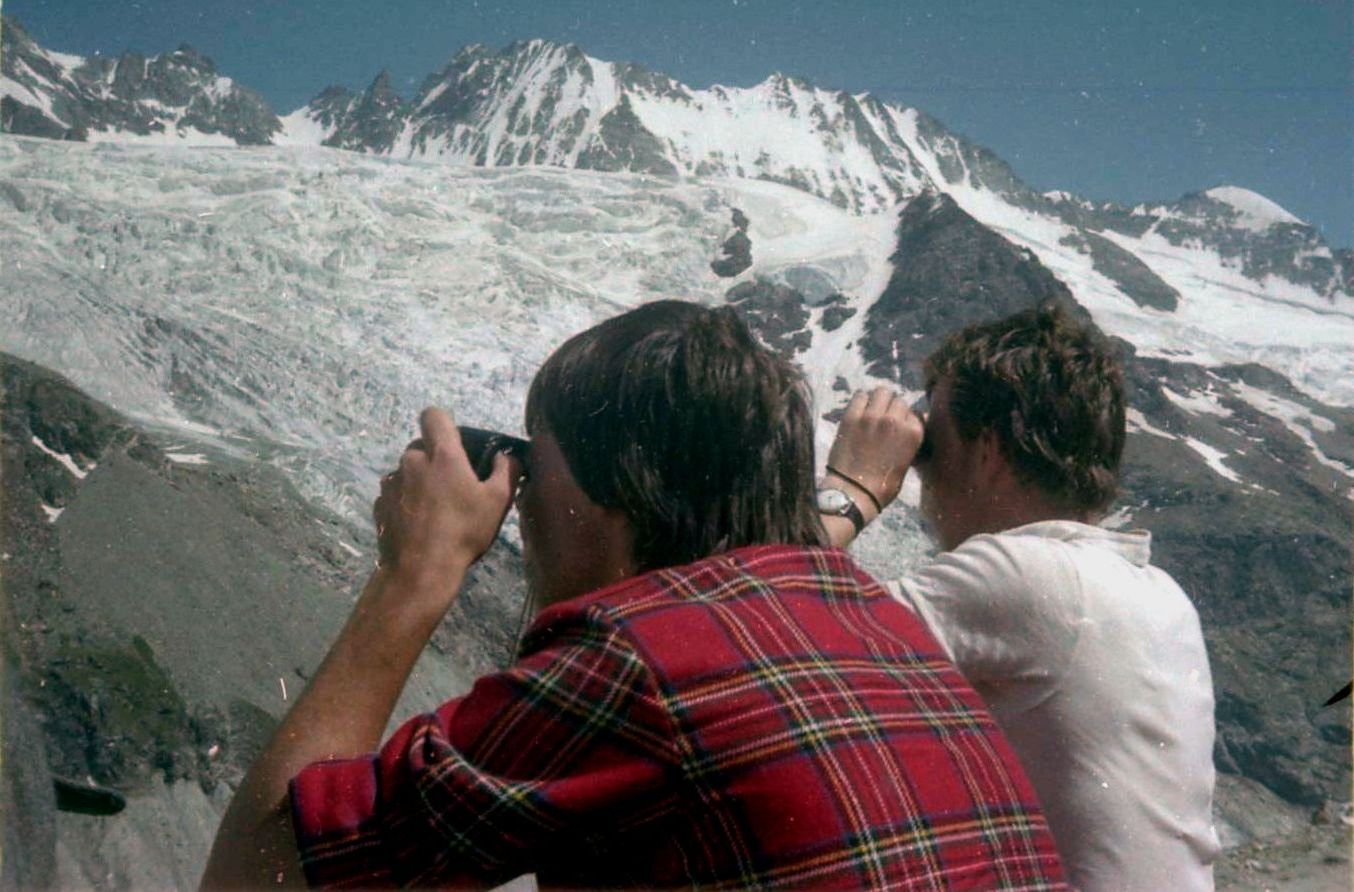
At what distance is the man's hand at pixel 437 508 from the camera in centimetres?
83

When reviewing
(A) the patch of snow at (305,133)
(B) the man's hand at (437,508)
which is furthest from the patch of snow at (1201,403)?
(B) the man's hand at (437,508)

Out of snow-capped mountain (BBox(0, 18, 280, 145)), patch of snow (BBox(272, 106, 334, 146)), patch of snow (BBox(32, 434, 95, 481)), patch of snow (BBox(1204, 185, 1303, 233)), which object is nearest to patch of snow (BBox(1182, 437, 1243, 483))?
snow-capped mountain (BBox(0, 18, 280, 145))

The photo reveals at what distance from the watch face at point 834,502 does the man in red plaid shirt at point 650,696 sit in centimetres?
25

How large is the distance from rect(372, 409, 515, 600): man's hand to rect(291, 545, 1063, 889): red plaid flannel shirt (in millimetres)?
90

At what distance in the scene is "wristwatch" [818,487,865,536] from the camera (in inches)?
47.1

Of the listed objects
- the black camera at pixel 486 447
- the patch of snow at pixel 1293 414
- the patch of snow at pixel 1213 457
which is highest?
the black camera at pixel 486 447

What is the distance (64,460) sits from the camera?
12273 millimetres

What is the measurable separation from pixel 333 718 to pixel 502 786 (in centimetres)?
13

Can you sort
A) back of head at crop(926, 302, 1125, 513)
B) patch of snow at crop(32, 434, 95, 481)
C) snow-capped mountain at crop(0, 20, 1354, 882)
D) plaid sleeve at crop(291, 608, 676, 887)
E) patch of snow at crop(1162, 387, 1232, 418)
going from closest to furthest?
Result: 1. plaid sleeve at crop(291, 608, 676, 887)
2. back of head at crop(926, 302, 1125, 513)
3. patch of snow at crop(32, 434, 95, 481)
4. snow-capped mountain at crop(0, 20, 1354, 882)
5. patch of snow at crop(1162, 387, 1232, 418)

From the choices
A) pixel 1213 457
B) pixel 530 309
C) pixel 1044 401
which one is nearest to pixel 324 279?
pixel 530 309

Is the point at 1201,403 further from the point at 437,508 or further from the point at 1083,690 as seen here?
the point at 437,508

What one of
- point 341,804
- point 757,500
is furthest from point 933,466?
point 341,804

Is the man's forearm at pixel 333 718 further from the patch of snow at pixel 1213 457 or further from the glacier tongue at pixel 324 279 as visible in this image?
the patch of snow at pixel 1213 457

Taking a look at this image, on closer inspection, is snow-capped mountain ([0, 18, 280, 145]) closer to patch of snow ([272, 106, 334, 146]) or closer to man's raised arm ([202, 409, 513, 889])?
patch of snow ([272, 106, 334, 146])
